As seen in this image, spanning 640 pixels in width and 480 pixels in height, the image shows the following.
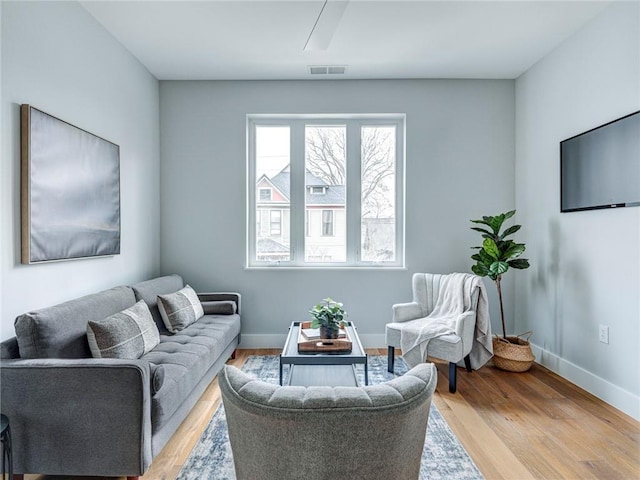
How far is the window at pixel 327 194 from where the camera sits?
4.10 m

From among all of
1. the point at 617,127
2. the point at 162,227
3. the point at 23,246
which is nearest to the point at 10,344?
the point at 23,246

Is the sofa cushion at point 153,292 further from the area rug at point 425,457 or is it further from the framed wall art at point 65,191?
the area rug at point 425,457

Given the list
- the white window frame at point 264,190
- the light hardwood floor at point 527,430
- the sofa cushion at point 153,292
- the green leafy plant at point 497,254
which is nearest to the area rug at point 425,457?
the light hardwood floor at point 527,430

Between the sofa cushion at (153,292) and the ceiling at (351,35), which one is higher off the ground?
the ceiling at (351,35)

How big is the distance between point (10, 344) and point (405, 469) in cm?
194

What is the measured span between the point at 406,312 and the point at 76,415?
262cm

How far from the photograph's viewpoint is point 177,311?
3035 mm

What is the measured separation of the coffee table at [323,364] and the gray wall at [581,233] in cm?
179

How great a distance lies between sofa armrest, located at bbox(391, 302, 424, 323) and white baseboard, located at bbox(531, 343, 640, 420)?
1179mm

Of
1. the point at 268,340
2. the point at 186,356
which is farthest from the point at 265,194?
the point at 186,356

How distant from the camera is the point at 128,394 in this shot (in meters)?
1.71

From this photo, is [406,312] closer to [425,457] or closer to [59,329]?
[425,457]

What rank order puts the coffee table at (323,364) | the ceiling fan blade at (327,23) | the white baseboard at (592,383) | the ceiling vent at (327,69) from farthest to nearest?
the ceiling vent at (327,69), the white baseboard at (592,383), the coffee table at (323,364), the ceiling fan blade at (327,23)

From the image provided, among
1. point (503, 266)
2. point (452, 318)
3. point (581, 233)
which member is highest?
point (581, 233)
